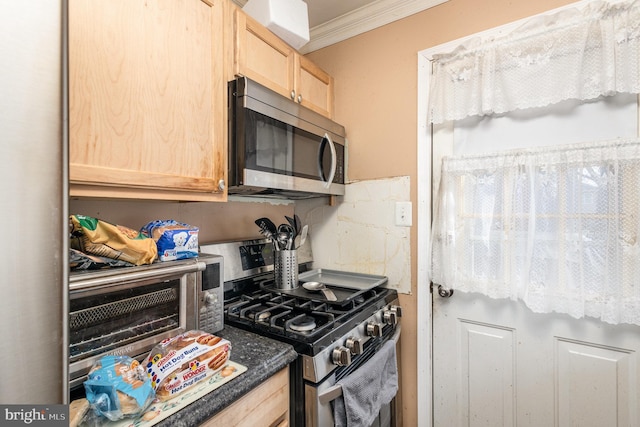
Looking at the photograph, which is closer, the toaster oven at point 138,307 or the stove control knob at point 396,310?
the toaster oven at point 138,307

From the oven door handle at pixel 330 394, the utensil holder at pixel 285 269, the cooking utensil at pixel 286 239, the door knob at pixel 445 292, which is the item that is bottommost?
the oven door handle at pixel 330 394

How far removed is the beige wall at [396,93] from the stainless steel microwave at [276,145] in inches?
7.6

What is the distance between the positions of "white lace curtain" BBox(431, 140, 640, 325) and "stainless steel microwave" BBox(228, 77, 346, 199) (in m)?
0.62

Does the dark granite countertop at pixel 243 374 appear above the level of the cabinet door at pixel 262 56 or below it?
below

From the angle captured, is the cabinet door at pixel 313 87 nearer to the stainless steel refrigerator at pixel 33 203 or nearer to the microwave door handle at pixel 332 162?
the microwave door handle at pixel 332 162

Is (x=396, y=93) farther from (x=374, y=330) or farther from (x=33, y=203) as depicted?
(x=33, y=203)

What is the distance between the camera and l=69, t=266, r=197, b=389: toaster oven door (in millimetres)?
777

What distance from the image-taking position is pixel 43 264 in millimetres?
373

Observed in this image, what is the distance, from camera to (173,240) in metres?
1.04

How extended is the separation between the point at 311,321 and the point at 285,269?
419 mm

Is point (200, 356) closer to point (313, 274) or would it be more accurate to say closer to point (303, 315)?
point (303, 315)

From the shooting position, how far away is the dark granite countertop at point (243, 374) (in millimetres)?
696

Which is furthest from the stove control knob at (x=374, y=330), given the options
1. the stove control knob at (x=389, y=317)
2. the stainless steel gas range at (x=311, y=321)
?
the stove control knob at (x=389, y=317)

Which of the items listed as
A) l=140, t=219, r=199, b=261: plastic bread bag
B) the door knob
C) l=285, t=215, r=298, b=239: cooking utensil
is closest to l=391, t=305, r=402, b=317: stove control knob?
the door knob
